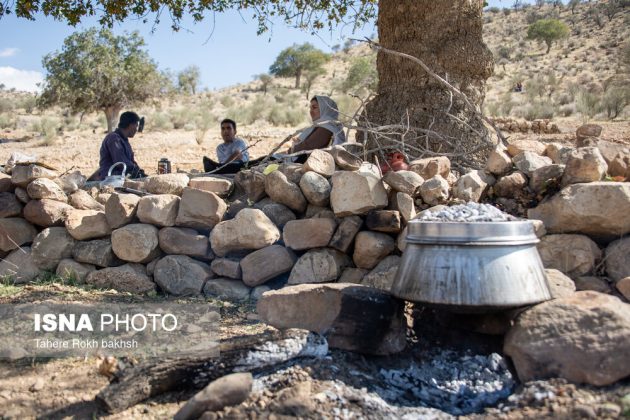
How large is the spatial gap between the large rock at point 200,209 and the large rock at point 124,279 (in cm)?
52

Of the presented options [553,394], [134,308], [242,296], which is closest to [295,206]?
[242,296]

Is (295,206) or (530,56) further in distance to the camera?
(530,56)

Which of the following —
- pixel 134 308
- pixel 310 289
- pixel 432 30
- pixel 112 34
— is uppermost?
pixel 112 34

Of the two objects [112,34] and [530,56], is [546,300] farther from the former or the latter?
[530,56]

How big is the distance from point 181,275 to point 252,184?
927 millimetres

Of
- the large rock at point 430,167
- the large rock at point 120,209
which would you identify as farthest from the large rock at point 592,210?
the large rock at point 120,209

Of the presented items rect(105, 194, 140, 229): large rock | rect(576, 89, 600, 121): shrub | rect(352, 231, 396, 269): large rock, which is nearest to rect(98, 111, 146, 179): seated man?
rect(105, 194, 140, 229): large rock

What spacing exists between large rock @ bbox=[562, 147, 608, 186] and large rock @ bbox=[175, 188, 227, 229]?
2.54 meters

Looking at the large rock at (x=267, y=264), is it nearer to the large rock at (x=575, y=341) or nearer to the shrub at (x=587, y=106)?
the large rock at (x=575, y=341)

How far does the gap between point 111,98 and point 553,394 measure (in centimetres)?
2036

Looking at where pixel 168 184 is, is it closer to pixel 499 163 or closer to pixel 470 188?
pixel 470 188

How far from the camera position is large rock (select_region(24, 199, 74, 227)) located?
491 centimetres

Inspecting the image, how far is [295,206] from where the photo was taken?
4590 millimetres

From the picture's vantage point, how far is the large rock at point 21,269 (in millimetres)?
4918
